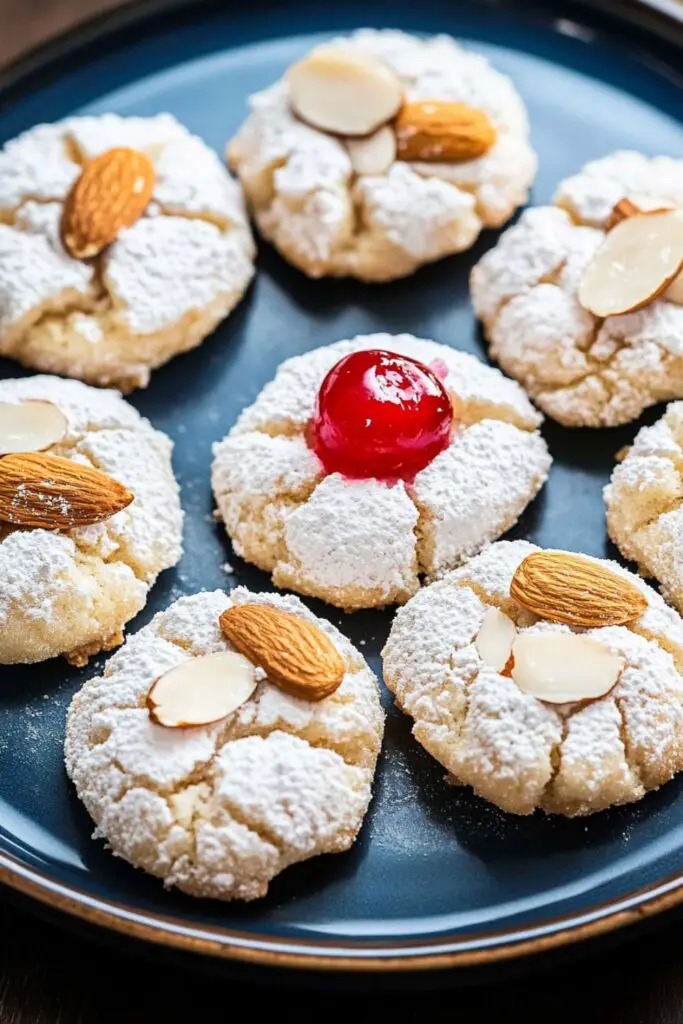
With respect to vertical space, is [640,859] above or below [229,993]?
above

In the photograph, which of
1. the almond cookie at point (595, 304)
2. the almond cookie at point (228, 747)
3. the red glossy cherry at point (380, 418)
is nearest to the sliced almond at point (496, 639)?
the almond cookie at point (228, 747)

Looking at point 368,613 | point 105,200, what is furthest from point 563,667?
point 105,200

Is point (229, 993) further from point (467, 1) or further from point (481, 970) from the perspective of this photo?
point (467, 1)

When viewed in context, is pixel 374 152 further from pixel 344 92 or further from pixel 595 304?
pixel 595 304

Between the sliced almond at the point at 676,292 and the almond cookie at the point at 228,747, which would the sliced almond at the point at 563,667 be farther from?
the sliced almond at the point at 676,292

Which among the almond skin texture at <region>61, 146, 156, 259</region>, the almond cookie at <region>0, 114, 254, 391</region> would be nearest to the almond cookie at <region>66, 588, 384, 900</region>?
the almond cookie at <region>0, 114, 254, 391</region>

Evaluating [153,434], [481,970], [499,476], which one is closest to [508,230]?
[499,476]
